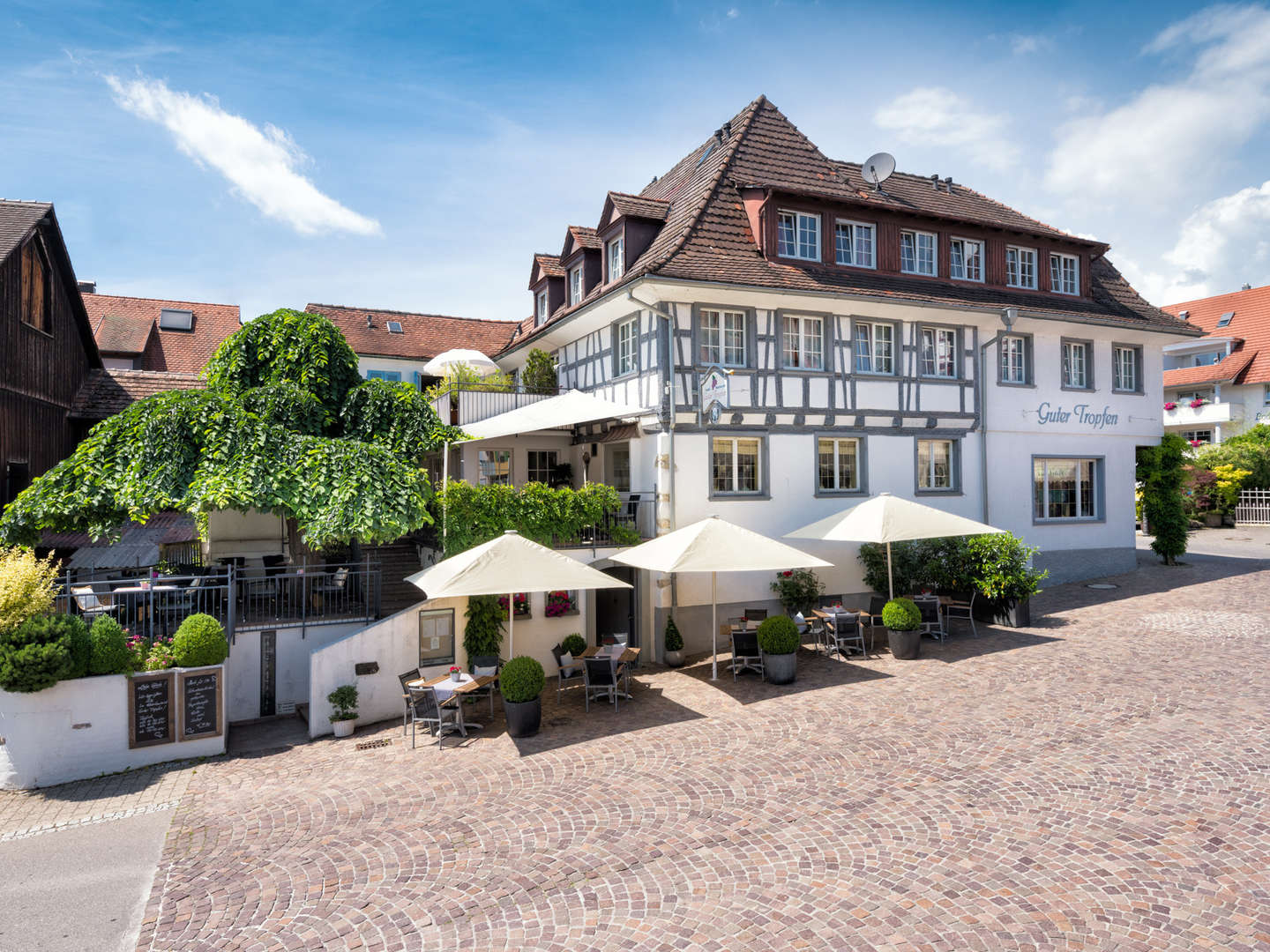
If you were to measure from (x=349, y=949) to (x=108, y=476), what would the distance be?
10450mm

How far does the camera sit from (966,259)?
60.7ft

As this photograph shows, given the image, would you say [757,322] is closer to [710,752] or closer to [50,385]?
[710,752]

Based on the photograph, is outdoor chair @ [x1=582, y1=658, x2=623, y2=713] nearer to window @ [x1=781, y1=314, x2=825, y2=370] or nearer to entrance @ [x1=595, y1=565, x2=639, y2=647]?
entrance @ [x1=595, y1=565, x2=639, y2=647]

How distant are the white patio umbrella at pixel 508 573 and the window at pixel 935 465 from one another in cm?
991

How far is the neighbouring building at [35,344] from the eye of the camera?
1411cm

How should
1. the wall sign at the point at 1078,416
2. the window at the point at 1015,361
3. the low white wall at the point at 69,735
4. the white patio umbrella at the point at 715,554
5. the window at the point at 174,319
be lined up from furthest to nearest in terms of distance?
the window at the point at 174,319
the wall sign at the point at 1078,416
the window at the point at 1015,361
the white patio umbrella at the point at 715,554
the low white wall at the point at 69,735

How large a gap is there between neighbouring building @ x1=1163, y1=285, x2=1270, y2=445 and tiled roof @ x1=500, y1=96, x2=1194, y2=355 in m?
23.8

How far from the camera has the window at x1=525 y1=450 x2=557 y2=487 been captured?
1969 cm

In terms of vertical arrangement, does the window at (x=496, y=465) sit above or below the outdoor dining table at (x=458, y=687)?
above

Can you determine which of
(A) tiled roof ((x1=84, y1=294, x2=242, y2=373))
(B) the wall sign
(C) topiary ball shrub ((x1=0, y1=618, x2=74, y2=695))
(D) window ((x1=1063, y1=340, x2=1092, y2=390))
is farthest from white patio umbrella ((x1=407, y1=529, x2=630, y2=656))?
(A) tiled roof ((x1=84, y1=294, x2=242, y2=373))

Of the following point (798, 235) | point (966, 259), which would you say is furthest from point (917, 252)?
point (798, 235)

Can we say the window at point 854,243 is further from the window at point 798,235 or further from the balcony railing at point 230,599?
Answer: the balcony railing at point 230,599

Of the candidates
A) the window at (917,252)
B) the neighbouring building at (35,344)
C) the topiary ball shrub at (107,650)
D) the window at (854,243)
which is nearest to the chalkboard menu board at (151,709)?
the topiary ball shrub at (107,650)

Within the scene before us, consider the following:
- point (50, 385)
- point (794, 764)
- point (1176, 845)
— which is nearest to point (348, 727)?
point (794, 764)
